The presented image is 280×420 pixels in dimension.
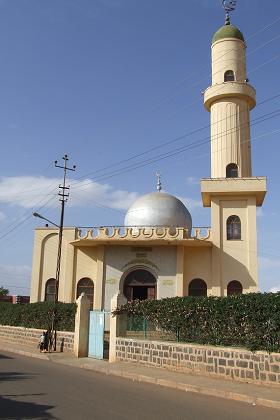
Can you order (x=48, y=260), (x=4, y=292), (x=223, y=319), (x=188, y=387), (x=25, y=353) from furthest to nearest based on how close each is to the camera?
1. (x=4, y=292)
2. (x=48, y=260)
3. (x=25, y=353)
4. (x=223, y=319)
5. (x=188, y=387)

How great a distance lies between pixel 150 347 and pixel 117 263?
11.3 metres

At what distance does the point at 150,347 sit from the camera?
47.1ft

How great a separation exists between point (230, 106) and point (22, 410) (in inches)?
860

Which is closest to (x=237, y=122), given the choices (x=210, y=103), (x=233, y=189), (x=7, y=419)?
(x=210, y=103)

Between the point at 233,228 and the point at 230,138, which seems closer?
the point at 233,228

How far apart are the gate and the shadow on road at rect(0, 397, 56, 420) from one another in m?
8.86

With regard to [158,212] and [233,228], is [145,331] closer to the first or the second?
[233,228]

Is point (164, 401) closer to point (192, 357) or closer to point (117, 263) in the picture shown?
point (192, 357)

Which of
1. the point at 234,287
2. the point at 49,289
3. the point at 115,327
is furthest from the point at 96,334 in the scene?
the point at 49,289

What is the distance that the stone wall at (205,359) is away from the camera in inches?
426

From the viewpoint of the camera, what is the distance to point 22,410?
7.61 meters

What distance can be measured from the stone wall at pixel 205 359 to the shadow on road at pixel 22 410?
206 inches

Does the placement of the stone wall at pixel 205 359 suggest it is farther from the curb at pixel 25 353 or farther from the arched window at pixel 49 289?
the arched window at pixel 49 289

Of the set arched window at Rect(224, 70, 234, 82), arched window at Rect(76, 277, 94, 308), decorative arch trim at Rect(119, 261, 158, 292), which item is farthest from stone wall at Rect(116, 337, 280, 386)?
arched window at Rect(224, 70, 234, 82)
